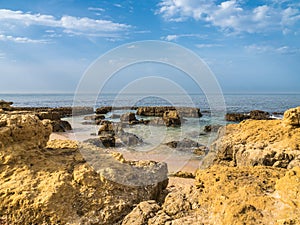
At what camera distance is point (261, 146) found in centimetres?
706

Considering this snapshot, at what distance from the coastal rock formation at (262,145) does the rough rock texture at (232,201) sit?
2.51 meters

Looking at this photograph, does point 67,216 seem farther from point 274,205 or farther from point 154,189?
point 274,205

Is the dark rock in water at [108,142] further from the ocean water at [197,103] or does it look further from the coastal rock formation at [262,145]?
the ocean water at [197,103]

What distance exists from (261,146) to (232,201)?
14.7 feet

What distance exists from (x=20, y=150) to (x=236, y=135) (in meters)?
6.64

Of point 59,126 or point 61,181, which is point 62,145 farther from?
point 59,126

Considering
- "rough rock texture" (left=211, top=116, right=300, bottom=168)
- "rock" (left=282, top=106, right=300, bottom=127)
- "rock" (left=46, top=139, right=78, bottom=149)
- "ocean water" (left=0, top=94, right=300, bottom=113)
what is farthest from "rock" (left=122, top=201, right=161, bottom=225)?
"ocean water" (left=0, top=94, right=300, bottom=113)

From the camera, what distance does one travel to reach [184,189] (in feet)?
13.4

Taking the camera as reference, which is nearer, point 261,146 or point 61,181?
point 61,181

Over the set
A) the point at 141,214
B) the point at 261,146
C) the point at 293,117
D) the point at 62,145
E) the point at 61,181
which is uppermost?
the point at 293,117

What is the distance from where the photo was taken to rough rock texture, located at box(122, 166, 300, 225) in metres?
2.75

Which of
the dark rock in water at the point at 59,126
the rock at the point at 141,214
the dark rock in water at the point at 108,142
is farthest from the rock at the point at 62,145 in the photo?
the dark rock in water at the point at 59,126

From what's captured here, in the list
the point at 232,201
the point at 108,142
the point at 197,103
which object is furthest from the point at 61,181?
the point at 197,103

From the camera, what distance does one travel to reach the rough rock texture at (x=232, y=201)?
2754mm
